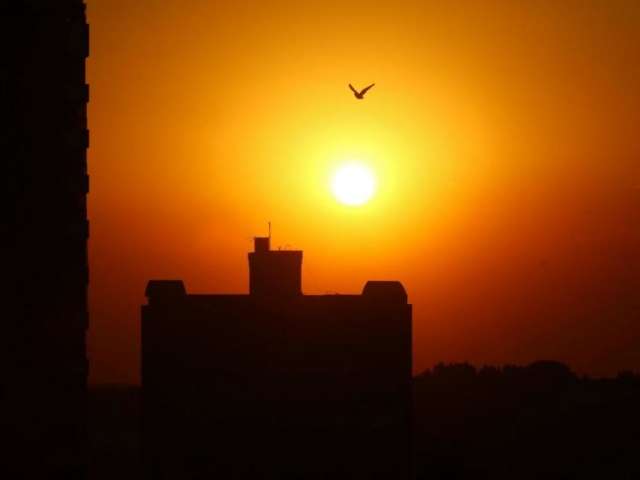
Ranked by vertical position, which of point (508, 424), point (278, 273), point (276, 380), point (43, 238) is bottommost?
point (508, 424)

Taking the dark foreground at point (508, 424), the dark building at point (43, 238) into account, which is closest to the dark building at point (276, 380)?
the dark foreground at point (508, 424)

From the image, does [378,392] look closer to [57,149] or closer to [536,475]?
[57,149]

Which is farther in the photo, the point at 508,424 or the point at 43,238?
the point at 508,424

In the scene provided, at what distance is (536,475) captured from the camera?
74250mm

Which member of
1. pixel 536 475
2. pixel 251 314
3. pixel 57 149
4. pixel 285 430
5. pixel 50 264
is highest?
pixel 57 149

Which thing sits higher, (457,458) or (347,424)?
(347,424)

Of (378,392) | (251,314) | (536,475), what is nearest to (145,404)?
(251,314)

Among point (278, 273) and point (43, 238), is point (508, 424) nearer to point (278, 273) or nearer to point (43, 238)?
point (278, 273)

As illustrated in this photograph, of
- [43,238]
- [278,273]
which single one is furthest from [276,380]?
[43,238]

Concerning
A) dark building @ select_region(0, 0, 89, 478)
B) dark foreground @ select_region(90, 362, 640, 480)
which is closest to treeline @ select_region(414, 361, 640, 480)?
dark foreground @ select_region(90, 362, 640, 480)

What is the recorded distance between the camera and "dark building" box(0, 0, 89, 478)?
9789 mm

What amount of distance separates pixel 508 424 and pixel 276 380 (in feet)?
152

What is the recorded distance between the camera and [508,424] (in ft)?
271

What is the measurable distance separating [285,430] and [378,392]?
3273 mm
